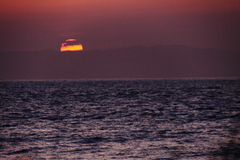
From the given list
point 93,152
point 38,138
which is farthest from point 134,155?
point 38,138

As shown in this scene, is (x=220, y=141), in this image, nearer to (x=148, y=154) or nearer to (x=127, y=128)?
(x=148, y=154)

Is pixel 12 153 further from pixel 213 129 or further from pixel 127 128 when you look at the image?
pixel 213 129

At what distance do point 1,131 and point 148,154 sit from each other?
11.7 m

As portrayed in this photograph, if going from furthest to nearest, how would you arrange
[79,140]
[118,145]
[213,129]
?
1. [213,129]
2. [79,140]
3. [118,145]

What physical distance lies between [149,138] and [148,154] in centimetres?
423

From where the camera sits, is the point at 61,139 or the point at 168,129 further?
the point at 168,129

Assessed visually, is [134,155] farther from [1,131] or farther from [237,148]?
[1,131]

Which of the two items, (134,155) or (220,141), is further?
(220,141)

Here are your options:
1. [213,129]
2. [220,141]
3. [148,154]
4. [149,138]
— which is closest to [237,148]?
[220,141]

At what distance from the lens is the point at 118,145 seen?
1672cm

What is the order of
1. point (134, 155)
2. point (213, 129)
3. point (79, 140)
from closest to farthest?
point (134, 155)
point (79, 140)
point (213, 129)

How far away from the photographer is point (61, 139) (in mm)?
18812

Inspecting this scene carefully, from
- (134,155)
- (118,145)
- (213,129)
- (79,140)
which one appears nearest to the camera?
(134,155)

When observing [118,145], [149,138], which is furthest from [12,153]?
[149,138]
